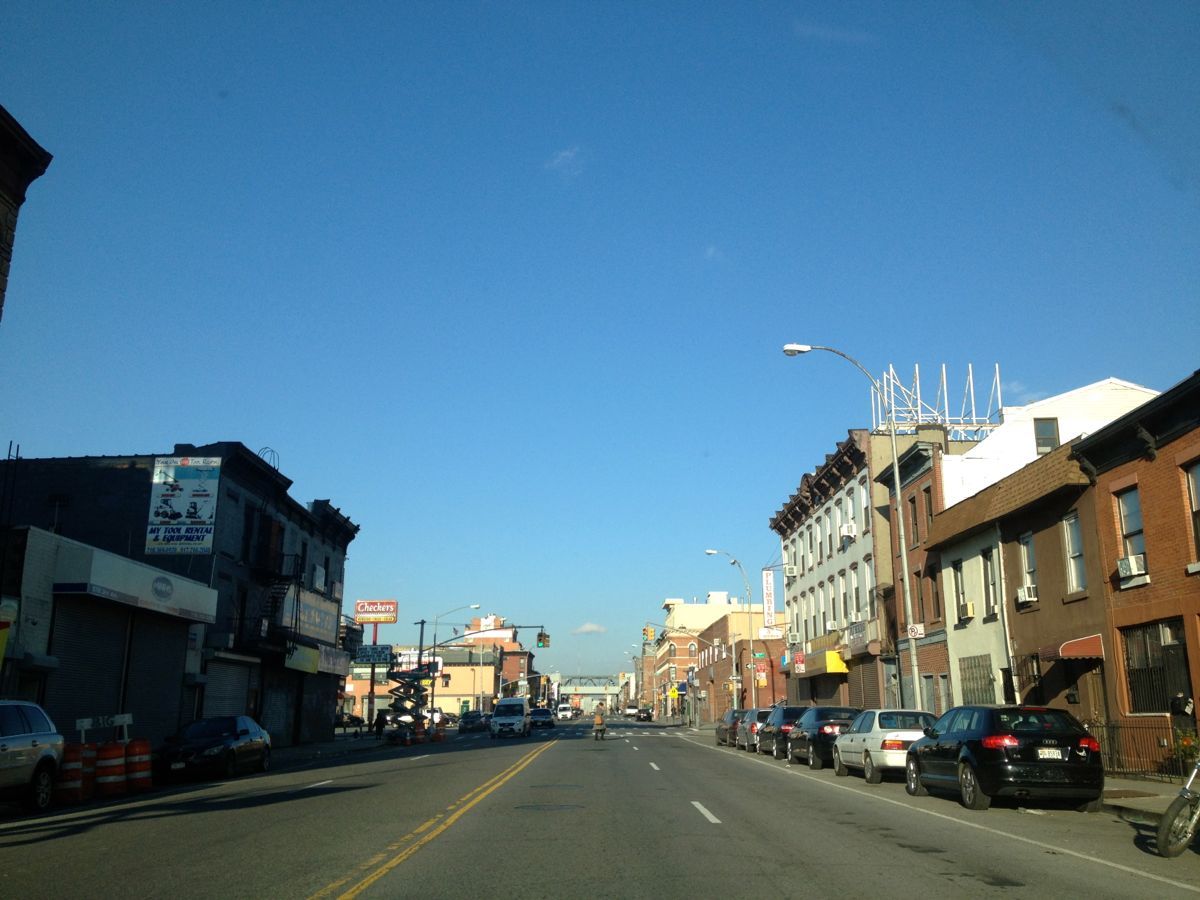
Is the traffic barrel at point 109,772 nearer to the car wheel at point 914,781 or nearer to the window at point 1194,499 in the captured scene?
the car wheel at point 914,781

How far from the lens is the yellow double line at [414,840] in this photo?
9.34 m

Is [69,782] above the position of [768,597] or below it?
below

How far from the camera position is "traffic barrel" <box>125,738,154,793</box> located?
72.1 feet

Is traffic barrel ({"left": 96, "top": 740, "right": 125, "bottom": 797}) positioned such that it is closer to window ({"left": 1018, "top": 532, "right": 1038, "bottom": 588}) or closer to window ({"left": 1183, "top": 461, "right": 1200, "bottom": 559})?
window ({"left": 1183, "top": 461, "right": 1200, "bottom": 559})

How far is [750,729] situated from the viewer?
38.7 metres

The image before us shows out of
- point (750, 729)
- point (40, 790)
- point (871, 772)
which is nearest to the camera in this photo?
point (40, 790)

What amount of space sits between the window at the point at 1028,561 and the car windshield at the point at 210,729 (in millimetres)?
21240

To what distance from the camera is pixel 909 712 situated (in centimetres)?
2241

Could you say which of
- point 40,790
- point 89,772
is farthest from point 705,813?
point 89,772

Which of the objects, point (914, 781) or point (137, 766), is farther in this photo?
point (137, 766)

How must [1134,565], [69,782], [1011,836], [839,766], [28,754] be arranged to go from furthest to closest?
[839,766] → [1134,565] → [69,782] → [28,754] → [1011,836]

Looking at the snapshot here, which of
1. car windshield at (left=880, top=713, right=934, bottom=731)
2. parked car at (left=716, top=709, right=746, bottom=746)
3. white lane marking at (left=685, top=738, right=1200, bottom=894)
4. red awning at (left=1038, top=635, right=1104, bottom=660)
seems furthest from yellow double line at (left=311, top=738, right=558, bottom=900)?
parked car at (left=716, top=709, right=746, bottom=746)

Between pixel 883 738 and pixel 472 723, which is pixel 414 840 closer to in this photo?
pixel 883 738

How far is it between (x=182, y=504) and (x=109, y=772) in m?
16.7
